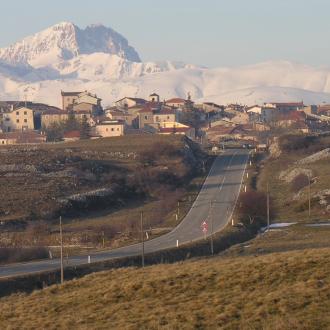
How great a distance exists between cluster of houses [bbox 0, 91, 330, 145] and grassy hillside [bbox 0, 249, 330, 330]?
314 ft

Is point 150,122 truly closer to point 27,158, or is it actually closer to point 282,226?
point 27,158

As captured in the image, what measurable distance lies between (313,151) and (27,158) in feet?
91.9

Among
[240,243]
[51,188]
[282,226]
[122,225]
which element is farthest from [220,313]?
[51,188]

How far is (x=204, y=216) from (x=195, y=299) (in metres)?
38.6

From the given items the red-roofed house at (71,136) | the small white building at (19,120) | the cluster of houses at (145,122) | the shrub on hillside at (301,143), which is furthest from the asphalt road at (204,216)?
the small white building at (19,120)

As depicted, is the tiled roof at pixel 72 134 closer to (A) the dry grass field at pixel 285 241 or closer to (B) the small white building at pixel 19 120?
(B) the small white building at pixel 19 120

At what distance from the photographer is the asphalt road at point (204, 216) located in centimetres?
4275

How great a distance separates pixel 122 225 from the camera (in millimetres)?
61750

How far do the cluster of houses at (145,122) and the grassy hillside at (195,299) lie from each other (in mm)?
95613

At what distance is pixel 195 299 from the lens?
25.5m

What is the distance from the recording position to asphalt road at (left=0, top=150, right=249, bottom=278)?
140 ft

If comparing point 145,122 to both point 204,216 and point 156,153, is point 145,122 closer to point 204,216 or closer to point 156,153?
point 156,153

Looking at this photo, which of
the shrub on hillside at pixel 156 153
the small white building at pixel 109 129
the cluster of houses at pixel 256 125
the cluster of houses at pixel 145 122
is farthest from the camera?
the cluster of houses at pixel 256 125

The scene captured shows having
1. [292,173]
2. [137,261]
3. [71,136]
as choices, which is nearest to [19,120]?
[71,136]
